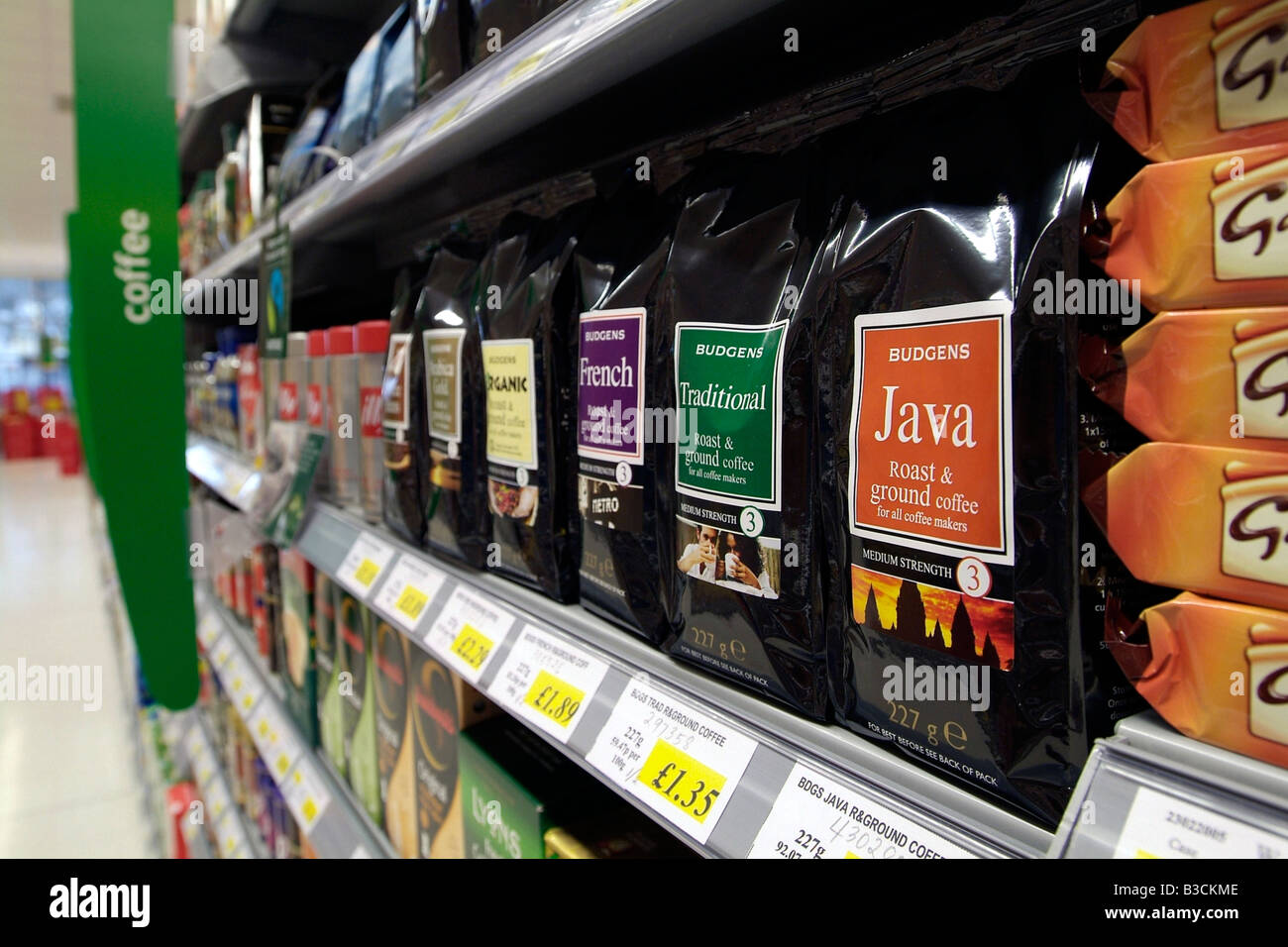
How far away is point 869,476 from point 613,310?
1.14ft

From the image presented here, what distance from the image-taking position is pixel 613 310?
0.79 m

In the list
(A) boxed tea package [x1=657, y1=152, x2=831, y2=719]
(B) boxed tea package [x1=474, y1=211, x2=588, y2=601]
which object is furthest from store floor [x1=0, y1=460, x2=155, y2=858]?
(A) boxed tea package [x1=657, y1=152, x2=831, y2=719]

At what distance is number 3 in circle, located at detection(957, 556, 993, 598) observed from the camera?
1.57ft

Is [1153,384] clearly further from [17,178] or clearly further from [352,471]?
[17,178]

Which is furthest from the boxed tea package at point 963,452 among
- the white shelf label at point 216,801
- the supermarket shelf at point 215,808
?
the white shelf label at point 216,801

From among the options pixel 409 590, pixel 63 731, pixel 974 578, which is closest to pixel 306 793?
pixel 409 590

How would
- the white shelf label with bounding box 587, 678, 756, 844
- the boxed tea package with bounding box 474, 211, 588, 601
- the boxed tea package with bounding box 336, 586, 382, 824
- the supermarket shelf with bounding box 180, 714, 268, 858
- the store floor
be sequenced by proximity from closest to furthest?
the white shelf label with bounding box 587, 678, 756, 844 < the boxed tea package with bounding box 474, 211, 588, 601 < the boxed tea package with bounding box 336, 586, 382, 824 < the supermarket shelf with bounding box 180, 714, 268, 858 < the store floor

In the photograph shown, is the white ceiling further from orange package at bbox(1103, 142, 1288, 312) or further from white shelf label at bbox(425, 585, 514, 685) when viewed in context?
orange package at bbox(1103, 142, 1288, 312)

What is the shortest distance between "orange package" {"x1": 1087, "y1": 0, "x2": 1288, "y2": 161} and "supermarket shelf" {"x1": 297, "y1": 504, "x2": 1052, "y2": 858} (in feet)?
1.28

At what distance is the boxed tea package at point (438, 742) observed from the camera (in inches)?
43.0

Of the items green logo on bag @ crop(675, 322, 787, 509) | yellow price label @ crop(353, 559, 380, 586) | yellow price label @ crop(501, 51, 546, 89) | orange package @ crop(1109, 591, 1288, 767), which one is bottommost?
yellow price label @ crop(353, 559, 380, 586)
